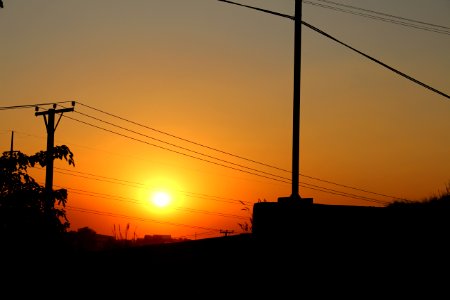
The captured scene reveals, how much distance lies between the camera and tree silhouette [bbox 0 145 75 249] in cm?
1052

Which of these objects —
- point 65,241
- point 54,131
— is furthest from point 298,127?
point 54,131

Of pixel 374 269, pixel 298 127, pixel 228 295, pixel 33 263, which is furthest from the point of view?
pixel 298 127

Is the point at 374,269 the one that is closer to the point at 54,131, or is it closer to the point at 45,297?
the point at 45,297

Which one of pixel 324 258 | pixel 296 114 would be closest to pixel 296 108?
pixel 296 114

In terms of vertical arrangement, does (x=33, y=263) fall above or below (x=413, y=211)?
below

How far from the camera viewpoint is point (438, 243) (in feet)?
33.3

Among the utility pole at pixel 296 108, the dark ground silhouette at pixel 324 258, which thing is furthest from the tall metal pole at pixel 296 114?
the dark ground silhouette at pixel 324 258

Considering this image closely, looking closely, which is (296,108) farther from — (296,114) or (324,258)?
(324,258)

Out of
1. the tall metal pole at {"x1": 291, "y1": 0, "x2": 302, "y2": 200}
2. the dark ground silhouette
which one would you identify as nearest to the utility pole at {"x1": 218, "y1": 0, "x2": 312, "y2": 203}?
the tall metal pole at {"x1": 291, "y1": 0, "x2": 302, "y2": 200}

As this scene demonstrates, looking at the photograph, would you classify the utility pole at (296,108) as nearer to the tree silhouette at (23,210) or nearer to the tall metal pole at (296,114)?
the tall metal pole at (296,114)

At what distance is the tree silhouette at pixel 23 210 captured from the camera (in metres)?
10.5

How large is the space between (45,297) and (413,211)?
23.0 ft

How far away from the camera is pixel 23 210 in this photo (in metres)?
10.6

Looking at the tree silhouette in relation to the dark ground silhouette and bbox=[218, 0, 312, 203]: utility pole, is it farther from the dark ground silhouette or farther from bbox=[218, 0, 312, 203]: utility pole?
bbox=[218, 0, 312, 203]: utility pole
